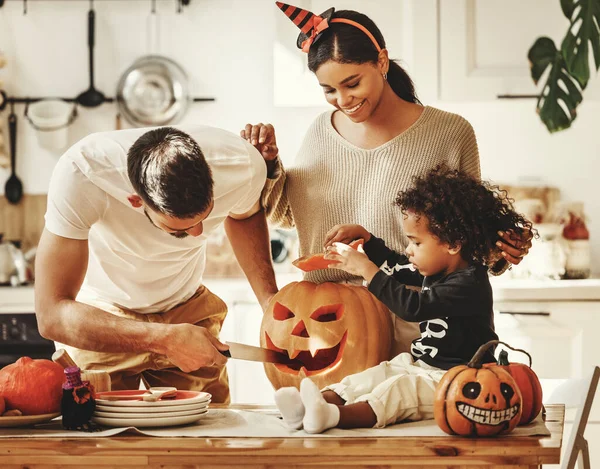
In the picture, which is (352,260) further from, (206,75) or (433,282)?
(206,75)

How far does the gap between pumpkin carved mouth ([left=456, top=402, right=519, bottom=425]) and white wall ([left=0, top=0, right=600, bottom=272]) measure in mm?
2585

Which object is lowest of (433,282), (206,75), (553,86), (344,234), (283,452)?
(283,452)

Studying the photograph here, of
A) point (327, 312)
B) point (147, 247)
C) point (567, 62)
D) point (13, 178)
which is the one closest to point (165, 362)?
point (147, 247)

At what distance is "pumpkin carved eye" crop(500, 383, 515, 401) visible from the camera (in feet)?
4.41

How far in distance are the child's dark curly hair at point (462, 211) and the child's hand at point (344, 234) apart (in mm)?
103

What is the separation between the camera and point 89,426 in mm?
1442

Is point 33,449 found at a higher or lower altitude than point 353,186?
lower

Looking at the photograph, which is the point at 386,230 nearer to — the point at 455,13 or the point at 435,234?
the point at 435,234

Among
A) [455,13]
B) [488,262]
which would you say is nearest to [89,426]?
[488,262]

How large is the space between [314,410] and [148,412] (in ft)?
0.90

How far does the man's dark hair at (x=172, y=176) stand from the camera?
155 cm

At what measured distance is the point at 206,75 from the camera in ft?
12.7

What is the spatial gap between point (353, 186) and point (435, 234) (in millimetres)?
268

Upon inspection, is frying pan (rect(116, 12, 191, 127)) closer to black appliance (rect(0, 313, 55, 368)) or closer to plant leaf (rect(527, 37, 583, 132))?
→ black appliance (rect(0, 313, 55, 368))
